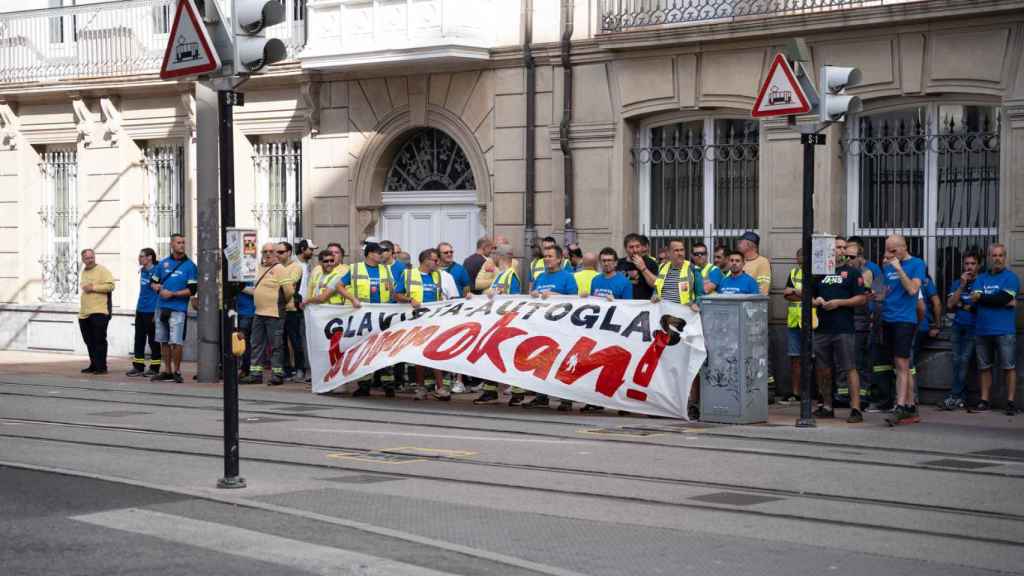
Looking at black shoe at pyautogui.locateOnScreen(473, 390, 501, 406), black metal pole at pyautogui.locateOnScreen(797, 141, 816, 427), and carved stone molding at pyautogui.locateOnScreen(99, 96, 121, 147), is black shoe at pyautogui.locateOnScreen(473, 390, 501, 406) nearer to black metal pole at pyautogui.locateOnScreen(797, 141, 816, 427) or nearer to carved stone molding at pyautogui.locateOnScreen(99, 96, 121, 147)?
black metal pole at pyautogui.locateOnScreen(797, 141, 816, 427)

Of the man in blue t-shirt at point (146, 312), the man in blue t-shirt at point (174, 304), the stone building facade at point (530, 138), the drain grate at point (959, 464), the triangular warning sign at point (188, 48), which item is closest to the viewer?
the triangular warning sign at point (188, 48)

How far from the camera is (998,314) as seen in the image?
1647 cm

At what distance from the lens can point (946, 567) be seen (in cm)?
812

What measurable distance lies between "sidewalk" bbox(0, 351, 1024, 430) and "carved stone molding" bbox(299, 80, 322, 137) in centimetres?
425

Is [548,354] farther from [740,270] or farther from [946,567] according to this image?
[946,567]

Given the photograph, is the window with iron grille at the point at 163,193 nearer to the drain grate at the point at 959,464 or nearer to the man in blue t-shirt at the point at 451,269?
the man in blue t-shirt at the point at 451,269

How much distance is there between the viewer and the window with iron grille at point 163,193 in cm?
2670

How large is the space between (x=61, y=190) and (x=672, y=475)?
19.8m

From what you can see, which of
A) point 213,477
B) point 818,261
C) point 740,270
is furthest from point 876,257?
point 213,477

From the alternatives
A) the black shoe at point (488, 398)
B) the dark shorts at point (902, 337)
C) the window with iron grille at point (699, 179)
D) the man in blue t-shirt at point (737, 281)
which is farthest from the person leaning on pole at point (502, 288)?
the dark shorts at point (902, 337)

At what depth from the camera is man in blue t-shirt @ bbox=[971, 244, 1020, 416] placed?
1639cm

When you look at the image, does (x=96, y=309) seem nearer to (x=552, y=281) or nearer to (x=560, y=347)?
(x=552, y=281)

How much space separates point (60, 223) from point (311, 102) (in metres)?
6.95

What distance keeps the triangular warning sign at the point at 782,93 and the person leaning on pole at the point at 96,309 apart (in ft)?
37.9
